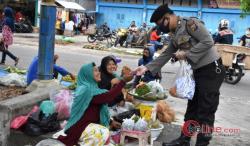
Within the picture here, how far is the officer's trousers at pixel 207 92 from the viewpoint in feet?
16.4

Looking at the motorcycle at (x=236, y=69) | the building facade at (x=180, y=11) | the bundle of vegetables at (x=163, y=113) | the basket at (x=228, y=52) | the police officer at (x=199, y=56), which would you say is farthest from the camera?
the building facade at (x=180, y=11)

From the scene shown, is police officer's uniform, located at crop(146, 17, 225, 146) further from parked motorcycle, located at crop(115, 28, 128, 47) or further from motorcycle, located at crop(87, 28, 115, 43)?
motorcycle, located at crop(87, 28, 115, 43)

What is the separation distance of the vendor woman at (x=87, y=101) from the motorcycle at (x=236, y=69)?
8.87m

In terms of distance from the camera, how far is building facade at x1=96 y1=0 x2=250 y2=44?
104 ft

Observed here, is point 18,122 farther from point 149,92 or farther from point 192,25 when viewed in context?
point 192,25

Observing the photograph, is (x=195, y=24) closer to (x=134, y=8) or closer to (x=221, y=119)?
(x=221, y=119)

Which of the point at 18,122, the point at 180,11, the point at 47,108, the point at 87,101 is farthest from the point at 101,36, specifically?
the point at 87,101

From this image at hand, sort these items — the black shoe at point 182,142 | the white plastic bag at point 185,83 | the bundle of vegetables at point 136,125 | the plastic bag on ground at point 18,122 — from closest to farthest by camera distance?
the white plastic bag at point 185,83 < the bundle of vegetables at point 136,125 < the black shoe at point 182,142 < the plastic bag on ground at point 18,122

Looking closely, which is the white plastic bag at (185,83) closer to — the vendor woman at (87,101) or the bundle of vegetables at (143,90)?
the vendor woman at (87,101)

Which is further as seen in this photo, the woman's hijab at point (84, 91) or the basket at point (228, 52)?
the basket at point (228, 52)

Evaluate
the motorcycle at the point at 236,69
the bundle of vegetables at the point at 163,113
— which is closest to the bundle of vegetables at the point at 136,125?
the bundle of vegetables at the point at 163,113

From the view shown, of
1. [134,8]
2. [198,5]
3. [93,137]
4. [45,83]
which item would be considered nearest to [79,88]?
[93,137]

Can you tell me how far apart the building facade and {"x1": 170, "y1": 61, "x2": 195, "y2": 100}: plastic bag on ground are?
84.9 ft

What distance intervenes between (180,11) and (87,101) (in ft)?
100
